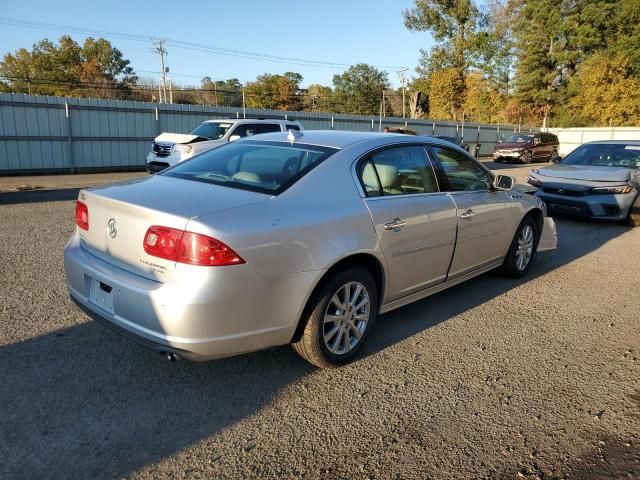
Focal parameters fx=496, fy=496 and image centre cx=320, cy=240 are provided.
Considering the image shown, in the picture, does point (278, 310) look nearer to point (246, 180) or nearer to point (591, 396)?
point (246, 180)

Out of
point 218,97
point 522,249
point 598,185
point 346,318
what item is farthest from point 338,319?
point 218,97

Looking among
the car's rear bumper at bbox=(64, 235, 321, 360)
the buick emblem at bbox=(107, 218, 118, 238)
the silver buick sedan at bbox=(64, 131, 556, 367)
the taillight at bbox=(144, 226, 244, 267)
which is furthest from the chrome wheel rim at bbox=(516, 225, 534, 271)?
the buick emblem at bbox=(107, 218, 118, 238)

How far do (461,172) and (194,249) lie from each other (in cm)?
290

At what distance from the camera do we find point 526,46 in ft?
164

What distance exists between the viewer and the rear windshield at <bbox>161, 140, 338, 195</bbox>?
3.30 m

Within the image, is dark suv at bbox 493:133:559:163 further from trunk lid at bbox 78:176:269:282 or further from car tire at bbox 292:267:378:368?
trunk lid at bbox 78:176:269:282

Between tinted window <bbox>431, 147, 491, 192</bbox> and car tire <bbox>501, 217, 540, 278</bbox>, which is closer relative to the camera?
tinted window <bbox>431, 147, 491, 192</bbox>

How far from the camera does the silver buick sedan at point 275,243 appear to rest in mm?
2678

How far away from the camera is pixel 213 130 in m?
13.4

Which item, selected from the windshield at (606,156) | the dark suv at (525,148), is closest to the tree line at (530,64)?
the dark suv at (525,148)

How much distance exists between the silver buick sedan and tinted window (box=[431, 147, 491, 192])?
29mm

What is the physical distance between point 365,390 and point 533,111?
54467 mm

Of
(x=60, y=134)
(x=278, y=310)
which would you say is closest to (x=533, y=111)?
(x=60, y=134)

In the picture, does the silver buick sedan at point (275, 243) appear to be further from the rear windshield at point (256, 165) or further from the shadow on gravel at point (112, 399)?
the shadow on gravel at point (112, 399)
